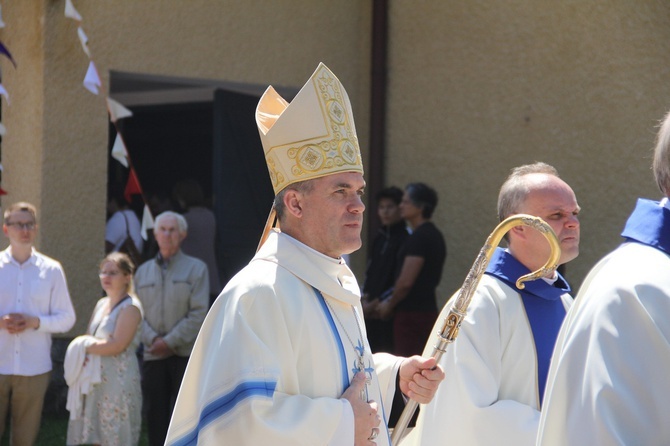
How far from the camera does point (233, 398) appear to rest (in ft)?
9.96

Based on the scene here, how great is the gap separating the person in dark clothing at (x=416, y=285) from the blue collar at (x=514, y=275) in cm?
364

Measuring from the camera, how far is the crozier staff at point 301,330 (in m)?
3.05

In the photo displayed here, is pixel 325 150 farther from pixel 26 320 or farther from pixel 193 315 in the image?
pixel 193 315

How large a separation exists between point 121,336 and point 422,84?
3.72 m

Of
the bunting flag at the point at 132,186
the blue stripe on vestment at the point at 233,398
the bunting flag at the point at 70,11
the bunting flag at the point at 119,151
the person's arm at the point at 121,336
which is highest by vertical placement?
the bunting flag at the point at 70,11

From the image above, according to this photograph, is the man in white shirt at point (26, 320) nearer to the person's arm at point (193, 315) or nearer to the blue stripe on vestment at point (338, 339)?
the person's arm at point (193, 315)

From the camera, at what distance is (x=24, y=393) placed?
7.19m

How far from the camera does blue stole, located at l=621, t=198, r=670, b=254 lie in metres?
2.52

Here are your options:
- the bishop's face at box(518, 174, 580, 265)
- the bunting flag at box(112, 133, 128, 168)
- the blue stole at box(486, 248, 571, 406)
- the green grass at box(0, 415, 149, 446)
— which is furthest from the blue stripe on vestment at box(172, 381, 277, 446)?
the bunting flag at box(112, 133, 128, 168)

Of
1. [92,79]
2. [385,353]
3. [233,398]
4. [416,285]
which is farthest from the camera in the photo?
[416,285]

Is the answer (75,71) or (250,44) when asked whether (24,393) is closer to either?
(75,71)

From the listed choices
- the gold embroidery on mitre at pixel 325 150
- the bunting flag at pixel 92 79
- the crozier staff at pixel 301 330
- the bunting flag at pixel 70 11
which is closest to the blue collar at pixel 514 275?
the crozier staff at pixel 301 330

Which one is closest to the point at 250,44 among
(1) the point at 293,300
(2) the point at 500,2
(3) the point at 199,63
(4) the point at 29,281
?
(3) the point at 199,63

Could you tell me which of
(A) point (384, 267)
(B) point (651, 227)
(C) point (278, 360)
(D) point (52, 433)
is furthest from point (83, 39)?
(B) point (651, 227)
